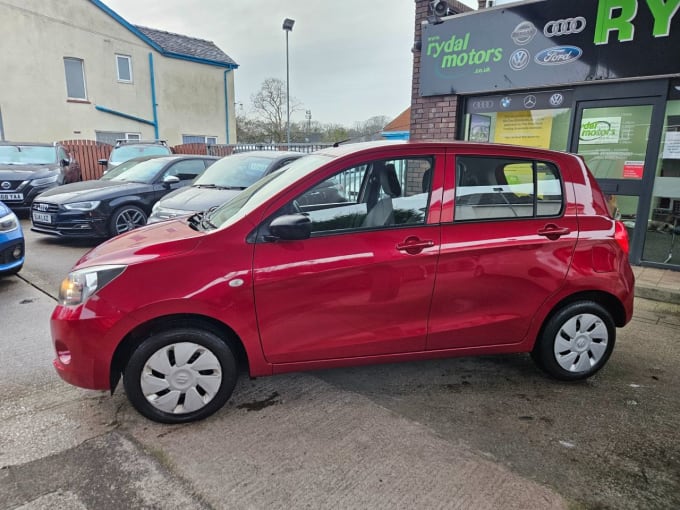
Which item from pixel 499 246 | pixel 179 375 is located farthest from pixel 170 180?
pixel 499 246

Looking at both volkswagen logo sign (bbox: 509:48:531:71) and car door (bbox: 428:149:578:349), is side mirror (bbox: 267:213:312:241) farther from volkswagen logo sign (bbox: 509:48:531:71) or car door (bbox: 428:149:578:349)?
volkswagen logo sign (bbox: 509:48:531:71)

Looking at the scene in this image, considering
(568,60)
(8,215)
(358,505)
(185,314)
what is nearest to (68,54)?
(8,215)

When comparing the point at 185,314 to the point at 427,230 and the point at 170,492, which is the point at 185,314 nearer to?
the point at 170,492

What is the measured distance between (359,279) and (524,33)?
5.46 meters

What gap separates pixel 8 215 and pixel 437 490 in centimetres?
550

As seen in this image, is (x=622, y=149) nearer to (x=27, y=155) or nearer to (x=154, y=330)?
(x=154, y=330)

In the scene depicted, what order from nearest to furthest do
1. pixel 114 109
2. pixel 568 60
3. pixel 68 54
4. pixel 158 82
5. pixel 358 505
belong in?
pixel 358 505 → pixel 568 60 → pixel 68 54 → pixel 114 109 → pixel 158 82

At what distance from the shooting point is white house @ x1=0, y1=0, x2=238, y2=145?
17.0 metres

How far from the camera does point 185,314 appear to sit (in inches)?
106

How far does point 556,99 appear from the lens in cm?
662

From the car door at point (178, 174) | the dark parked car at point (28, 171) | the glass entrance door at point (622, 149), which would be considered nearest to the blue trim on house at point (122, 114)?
the dark parked car at point (28, 171)

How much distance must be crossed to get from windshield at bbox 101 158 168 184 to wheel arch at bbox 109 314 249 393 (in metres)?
6.11

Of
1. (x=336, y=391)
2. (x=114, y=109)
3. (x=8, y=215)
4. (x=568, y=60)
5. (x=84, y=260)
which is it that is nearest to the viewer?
(x=84, y=260)

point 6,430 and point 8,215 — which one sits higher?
point 8,215
